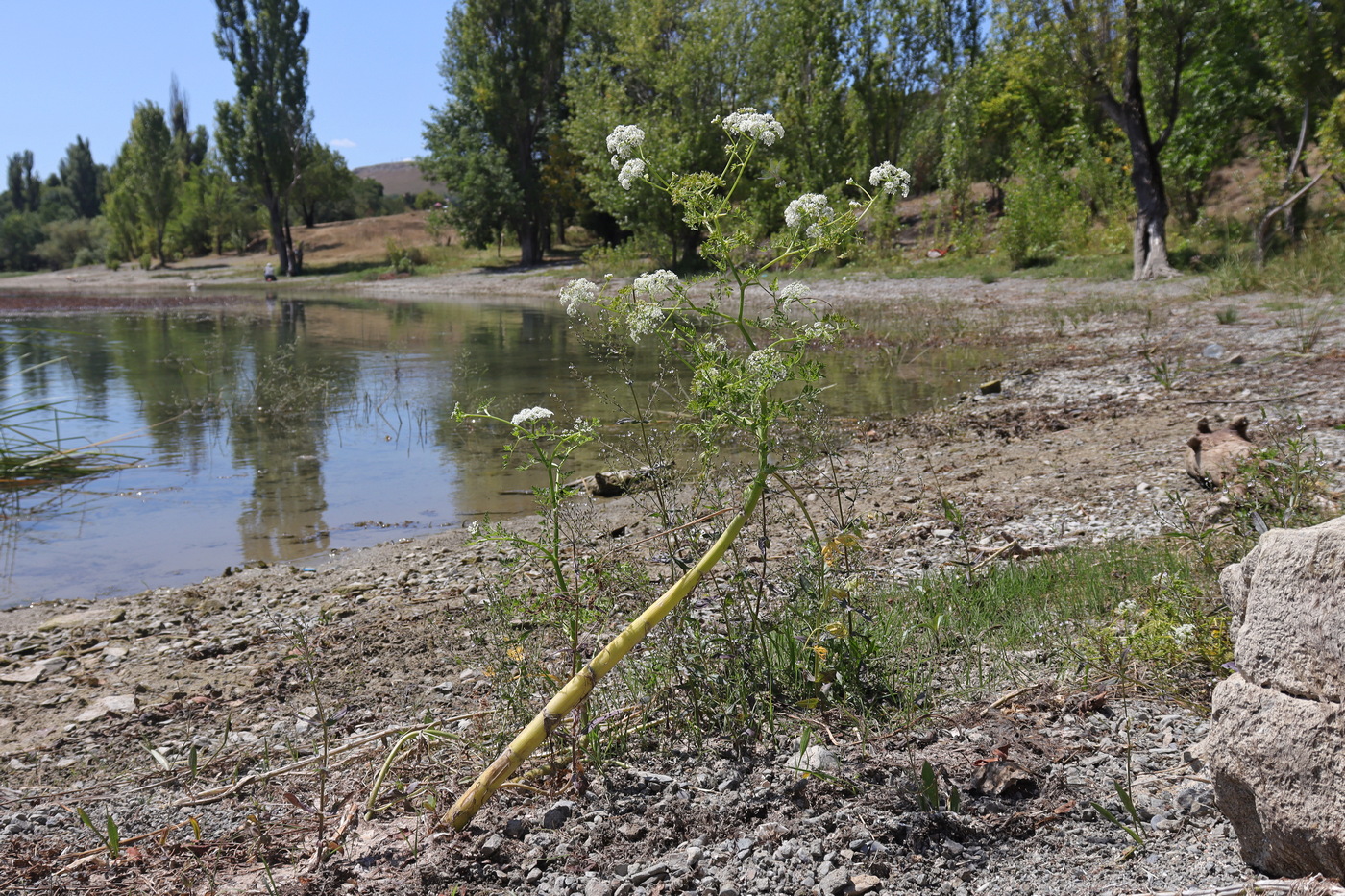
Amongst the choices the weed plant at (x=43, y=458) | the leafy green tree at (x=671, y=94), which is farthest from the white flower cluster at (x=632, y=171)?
the leafy green tree at (x=671, y=94)

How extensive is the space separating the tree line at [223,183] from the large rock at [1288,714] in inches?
2130

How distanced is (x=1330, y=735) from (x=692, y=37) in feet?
114

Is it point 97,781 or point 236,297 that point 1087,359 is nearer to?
point 97,781

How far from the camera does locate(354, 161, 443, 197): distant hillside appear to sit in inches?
4412

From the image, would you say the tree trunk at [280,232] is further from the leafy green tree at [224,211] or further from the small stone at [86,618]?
the small stone at [86,618]

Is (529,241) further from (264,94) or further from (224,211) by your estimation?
(224,211)

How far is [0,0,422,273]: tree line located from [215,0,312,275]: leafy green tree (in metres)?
0.05

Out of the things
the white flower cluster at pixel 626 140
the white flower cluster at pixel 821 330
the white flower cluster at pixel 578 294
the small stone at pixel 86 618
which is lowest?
the small stone at pixel 86 618

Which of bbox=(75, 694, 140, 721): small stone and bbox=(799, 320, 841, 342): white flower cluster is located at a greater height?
bbox=(799, 320, 841, 342): white flower cluster

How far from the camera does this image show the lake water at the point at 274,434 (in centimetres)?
752

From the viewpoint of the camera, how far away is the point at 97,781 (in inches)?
143

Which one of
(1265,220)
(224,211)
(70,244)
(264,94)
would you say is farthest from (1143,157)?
(70,244)

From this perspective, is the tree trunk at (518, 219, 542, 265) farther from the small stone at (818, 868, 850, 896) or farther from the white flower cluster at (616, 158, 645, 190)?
the small stone at (818, 868, 850, 896)

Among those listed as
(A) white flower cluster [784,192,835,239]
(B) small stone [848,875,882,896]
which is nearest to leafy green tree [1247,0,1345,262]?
(A) white flower cluster [784,192,835,239]
